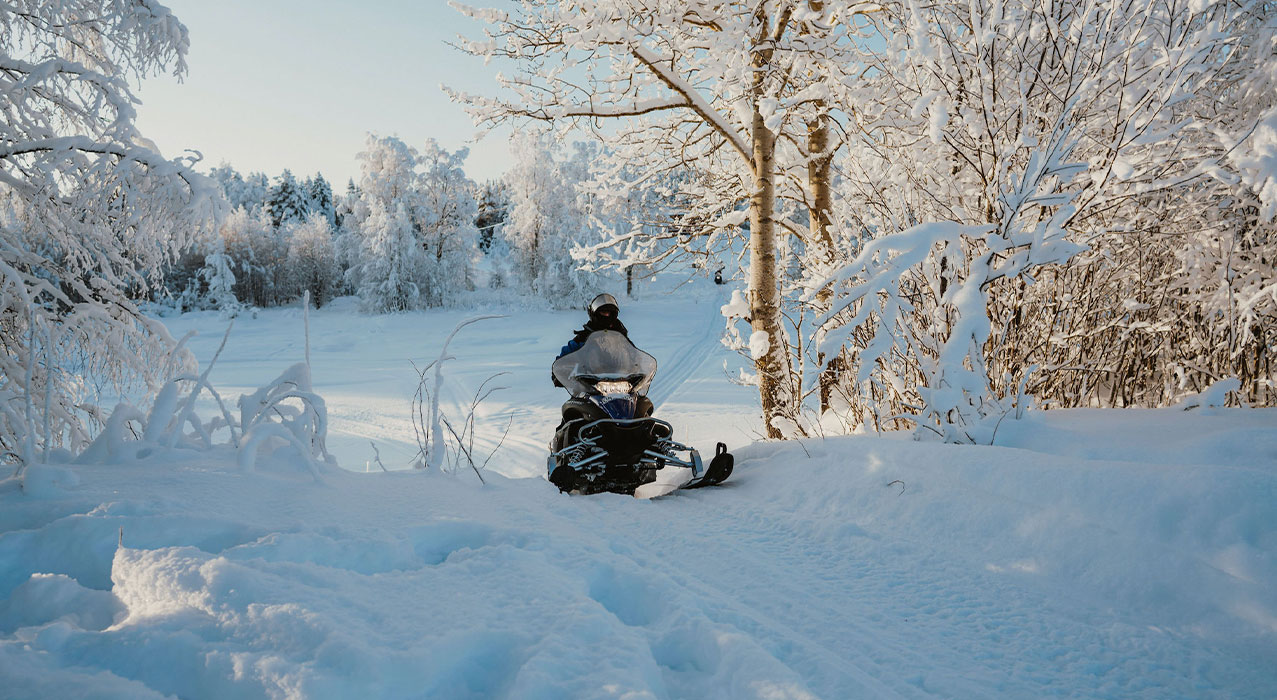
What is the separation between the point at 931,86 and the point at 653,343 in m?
17.5

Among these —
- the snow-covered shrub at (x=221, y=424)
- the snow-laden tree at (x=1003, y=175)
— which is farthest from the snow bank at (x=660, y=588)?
the snow-laden tree at (x=1003, y=175)

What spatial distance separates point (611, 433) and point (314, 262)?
110ft

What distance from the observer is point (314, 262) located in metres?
32.1

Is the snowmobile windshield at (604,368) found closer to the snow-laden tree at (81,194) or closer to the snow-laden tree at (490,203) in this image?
the snow-laden tree at (81,194)

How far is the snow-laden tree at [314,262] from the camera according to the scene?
31.9 metres

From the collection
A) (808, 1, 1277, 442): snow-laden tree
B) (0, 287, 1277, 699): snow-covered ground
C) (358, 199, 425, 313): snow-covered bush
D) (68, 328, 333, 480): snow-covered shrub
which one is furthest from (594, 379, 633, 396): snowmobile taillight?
(358, 199, 425, 313): snow-covered bush

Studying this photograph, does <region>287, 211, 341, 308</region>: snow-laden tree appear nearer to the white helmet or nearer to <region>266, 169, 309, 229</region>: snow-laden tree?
<region>266, 169, 309, 229</region>: snow-laden tree

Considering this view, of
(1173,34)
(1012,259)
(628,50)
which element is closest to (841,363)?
(1012,259)

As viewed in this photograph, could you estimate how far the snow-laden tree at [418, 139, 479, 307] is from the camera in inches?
1154

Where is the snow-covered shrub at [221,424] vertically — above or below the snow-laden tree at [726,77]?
below

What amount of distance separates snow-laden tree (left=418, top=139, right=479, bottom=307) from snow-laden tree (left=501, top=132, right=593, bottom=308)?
96.7 inches

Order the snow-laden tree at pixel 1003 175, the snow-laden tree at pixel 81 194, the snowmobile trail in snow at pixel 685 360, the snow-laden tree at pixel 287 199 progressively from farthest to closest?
the snow-laden tree at pixel 287 199, the snowmobile trail in snow at pixel 685 360, the snow-laden tree at pixel 81 194, the snow-laden tree at pixel 1003 175

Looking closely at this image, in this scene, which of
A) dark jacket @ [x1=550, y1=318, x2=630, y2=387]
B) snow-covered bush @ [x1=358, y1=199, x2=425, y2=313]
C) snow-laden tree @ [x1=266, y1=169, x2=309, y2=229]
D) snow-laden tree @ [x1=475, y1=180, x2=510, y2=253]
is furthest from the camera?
snow-laden tree @ [x1=266, y1=169, x2=309, y2=229]

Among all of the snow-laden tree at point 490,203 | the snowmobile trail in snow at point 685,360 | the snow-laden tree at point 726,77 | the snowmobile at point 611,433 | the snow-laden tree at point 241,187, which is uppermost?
the snow-laden tree at point 241,187
